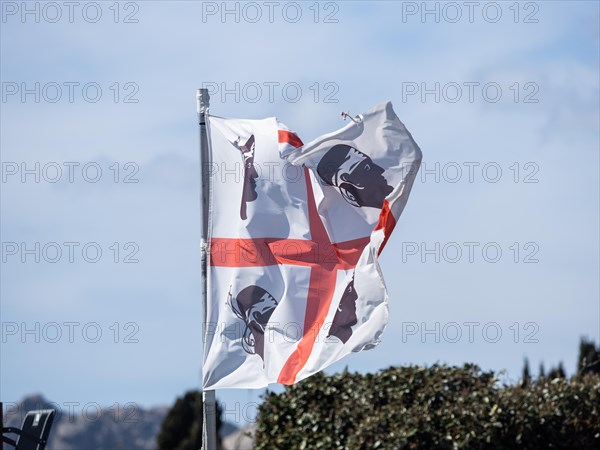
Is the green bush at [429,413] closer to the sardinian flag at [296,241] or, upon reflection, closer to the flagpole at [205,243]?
the sardinian flag at [296,241]

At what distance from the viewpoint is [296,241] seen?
9.81 m

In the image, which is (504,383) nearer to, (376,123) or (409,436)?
(409,436)

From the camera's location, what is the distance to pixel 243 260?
963 centimetres

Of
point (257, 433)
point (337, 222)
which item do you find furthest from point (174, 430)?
point (337, 222)

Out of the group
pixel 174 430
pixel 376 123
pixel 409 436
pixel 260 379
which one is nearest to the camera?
pixel 260 379

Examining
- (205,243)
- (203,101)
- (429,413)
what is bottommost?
(429,413)

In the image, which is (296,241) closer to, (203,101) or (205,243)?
(205,243)

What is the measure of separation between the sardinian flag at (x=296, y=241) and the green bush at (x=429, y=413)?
4.19 metres

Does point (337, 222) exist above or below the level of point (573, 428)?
above

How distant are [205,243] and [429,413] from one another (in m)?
5.05

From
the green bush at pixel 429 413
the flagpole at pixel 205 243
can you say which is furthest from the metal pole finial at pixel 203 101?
the green bush at pixel 429 413

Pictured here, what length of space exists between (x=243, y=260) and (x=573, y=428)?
6262 millimetres

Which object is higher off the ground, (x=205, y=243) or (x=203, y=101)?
(x=203, y=101)

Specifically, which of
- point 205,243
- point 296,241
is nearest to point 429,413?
point 296,241
